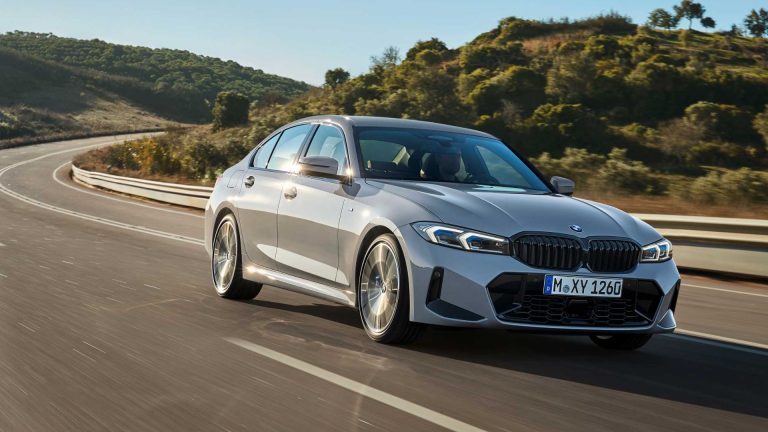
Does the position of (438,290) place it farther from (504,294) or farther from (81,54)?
(81,54)

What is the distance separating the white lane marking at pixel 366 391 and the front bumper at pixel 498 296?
76 centimetres

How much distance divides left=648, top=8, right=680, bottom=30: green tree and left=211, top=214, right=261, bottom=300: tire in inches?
4258

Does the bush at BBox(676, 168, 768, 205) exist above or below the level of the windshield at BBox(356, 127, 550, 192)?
below

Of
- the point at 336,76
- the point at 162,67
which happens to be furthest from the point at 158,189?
the point at 162,67

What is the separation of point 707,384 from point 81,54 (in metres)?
172

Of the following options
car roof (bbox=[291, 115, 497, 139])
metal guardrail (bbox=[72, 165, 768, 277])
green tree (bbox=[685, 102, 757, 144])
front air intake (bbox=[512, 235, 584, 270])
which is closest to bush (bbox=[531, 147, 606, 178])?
metal guardrail (bbox=[72, 165, 768, 277])

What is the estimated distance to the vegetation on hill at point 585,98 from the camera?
208 ft

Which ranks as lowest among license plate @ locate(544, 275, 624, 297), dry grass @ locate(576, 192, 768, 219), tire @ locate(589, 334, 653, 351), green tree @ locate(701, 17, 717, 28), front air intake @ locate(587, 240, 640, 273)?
dry grass @ locate(576, 192, 768, 219)

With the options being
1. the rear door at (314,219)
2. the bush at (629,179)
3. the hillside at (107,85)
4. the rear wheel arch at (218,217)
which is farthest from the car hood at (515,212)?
the hillside at (107,85)

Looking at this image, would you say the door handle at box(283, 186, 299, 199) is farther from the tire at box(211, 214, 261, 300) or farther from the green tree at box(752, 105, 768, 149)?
the green tree at box(752, 105, 768, 149)

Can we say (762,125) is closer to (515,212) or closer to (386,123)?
(386,123)

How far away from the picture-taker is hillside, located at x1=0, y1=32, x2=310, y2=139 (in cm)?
10775

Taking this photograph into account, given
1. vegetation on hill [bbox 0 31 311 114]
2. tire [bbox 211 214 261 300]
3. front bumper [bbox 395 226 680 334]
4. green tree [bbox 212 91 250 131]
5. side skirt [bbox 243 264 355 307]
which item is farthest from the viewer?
vegetation on hill [bbox 0 31 311 114]

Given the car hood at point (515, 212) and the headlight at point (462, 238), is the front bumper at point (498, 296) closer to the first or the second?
the headlight at point (462, 238)
